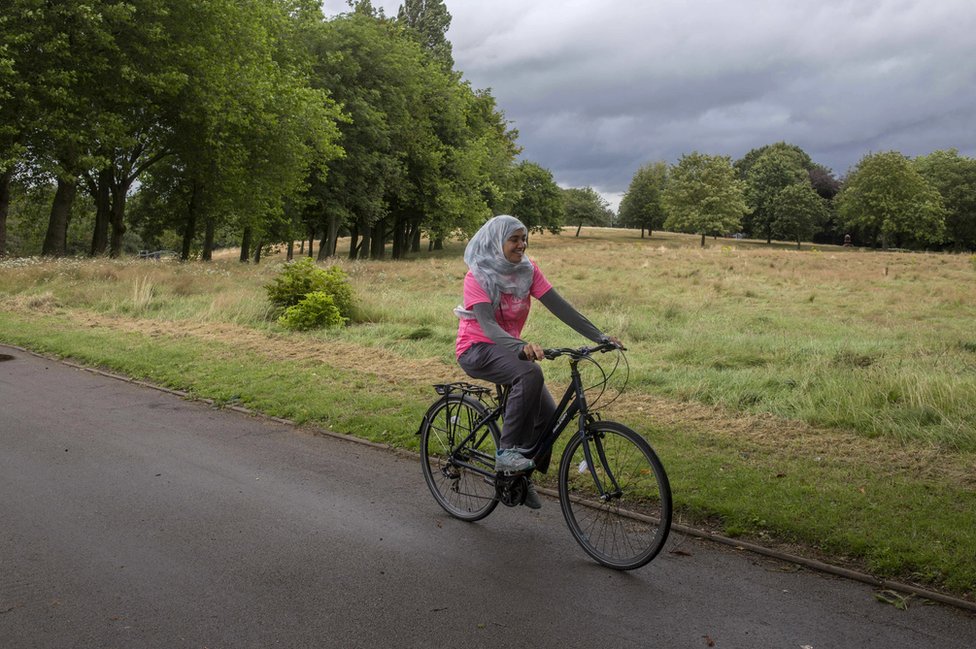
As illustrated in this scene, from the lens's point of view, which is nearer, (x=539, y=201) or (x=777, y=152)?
(x=539, y=201)

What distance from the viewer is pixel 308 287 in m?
15.4

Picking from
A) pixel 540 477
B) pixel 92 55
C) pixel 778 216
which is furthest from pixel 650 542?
pixel 778 216

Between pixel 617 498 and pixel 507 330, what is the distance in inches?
50.3

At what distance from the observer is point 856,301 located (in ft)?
70.4

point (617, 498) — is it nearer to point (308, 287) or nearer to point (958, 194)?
point (308, 287)

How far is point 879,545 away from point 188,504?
15.2ft

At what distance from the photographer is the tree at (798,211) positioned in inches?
3241

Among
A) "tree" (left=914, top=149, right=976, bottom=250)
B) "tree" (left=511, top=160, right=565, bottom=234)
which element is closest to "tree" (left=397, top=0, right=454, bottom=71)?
"tree" (left=511, top=160, right=565, bottom=234)

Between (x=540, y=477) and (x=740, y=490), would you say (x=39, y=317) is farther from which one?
(x=740, y=490)

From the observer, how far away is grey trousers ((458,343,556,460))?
4.52 metres

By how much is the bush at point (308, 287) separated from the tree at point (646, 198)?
90314mm

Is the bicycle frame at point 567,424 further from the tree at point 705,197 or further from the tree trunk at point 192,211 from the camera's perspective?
the tree at point 705,197

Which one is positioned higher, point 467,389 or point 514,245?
point 514,245

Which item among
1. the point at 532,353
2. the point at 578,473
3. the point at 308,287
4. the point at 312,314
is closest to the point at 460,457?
the point at 578,473
